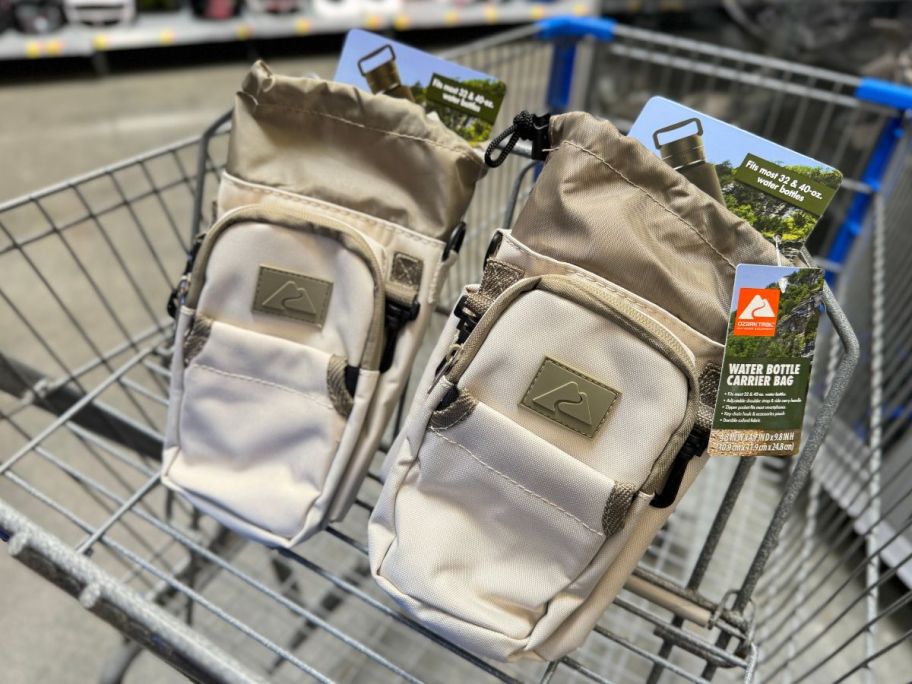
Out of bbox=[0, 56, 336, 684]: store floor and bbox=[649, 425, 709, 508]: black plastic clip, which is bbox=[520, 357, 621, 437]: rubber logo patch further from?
bbox=[0, 56, 336, 684]: store floor

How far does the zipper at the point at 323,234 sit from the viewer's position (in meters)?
0.69

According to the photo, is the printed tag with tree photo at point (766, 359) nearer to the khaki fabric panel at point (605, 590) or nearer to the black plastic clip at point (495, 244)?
the khaki fabric panel at point (605, 590)

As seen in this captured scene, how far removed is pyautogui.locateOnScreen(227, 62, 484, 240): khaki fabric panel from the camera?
0.69m

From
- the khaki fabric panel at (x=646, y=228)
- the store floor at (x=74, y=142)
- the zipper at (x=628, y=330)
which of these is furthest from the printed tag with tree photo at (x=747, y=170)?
the store floor at (x=74, y=142)

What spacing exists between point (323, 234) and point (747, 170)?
1.44 feet

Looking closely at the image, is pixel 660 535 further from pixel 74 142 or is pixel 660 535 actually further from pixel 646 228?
pixel 74 142

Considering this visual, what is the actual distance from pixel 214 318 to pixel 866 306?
1.28 metres

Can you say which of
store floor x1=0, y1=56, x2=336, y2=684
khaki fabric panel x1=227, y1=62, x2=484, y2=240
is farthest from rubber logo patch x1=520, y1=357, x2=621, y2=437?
store floor x1=0, y1=56, x2=336, y2=684

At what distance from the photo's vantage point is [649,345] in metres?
0.57

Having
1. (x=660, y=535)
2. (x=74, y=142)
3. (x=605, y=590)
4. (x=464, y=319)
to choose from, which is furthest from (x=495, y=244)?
(x=74, y=142)

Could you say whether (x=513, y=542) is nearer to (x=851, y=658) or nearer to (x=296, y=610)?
(x=296, y=610)

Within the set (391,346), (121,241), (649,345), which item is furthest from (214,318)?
(121,241)

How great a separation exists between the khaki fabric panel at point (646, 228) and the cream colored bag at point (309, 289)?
138mm

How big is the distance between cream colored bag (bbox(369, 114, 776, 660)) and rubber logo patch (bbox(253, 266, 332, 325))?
0.56 ft
